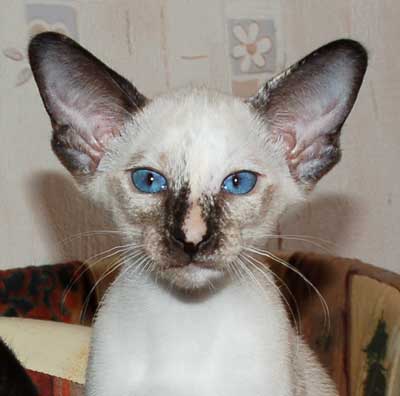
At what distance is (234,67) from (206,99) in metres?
0.83

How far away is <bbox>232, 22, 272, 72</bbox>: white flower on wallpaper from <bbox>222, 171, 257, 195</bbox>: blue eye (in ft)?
3.04

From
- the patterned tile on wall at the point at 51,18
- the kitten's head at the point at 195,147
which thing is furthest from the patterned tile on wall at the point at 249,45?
the kitten's head at the point at 195,147

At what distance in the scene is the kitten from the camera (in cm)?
93

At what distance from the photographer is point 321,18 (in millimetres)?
1974

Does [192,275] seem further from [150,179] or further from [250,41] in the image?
[250,41]

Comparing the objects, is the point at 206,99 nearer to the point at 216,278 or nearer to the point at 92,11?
the point at 216,278

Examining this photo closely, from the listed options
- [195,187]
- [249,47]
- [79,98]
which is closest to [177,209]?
[195,187]

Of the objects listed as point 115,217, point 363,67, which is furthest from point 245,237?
point 363,67

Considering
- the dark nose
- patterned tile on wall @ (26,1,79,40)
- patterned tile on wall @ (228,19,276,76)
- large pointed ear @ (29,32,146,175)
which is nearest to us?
the dark nose

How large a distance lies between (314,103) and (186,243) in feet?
1.00

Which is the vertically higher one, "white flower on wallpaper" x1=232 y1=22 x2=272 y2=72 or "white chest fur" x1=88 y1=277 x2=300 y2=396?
"white flower on wallpaper" x1=232 y1=22 x2=272 y2=72

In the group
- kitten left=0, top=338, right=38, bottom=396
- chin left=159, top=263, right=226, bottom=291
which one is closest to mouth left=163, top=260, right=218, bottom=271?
chin left=159, top=263, right=226, bottom=291

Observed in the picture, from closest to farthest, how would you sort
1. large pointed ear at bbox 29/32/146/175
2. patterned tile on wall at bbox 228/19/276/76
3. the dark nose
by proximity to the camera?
the dark nose < large pointed ear at bbox 29/32/146/175 < patterned tile on wall at bbox 228/19/276/76

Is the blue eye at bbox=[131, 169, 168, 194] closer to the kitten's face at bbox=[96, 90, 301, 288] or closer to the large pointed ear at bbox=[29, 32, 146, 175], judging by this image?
the kitten's face at bbox=[96, 90, 301, 288]
